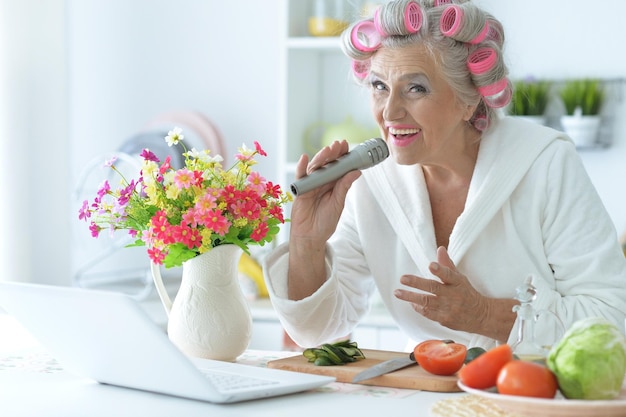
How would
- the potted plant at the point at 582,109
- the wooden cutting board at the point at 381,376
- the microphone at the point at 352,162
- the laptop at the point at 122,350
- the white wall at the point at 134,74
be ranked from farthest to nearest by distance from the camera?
the white wall at the point at 134,74, the potted plant at the point at 582,109, the microphone at the point at 352,162, the wooden cutting board at the point at 381,376, the laptop at the point at 122,350

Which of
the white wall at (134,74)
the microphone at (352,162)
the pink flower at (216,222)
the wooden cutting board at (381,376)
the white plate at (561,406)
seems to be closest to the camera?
the white plate at (561,406)

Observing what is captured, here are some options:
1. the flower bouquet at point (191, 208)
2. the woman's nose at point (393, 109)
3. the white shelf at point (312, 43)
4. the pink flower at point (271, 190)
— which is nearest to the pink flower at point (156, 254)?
the flower bouquet at point (191, 208)

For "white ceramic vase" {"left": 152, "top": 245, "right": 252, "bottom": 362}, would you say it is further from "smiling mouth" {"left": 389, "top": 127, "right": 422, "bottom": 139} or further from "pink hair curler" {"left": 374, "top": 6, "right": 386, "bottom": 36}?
"pink hair curler" {"left": 374, "top": 6, "right": 386, "bottom": 36}

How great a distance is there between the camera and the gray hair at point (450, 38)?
1.98 metres

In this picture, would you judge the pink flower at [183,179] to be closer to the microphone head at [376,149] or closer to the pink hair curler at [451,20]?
the microphone head at [376,149]

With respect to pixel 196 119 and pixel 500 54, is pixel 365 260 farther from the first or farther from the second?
pixel 196 119

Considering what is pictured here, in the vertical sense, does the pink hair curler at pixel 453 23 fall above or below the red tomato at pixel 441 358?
above

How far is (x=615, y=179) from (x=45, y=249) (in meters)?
2.07

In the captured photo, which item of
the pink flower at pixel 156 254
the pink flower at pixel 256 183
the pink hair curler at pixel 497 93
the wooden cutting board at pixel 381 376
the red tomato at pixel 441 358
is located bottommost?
the wooden cutting board at pixel 381 376

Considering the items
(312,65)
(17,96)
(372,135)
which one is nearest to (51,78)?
(17,96)

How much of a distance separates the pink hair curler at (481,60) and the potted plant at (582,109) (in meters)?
1.46

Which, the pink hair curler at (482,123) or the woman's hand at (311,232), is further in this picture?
the pink hair curler at (482,123)

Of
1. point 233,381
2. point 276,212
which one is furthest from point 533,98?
point 233,381

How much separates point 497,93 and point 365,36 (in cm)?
30
